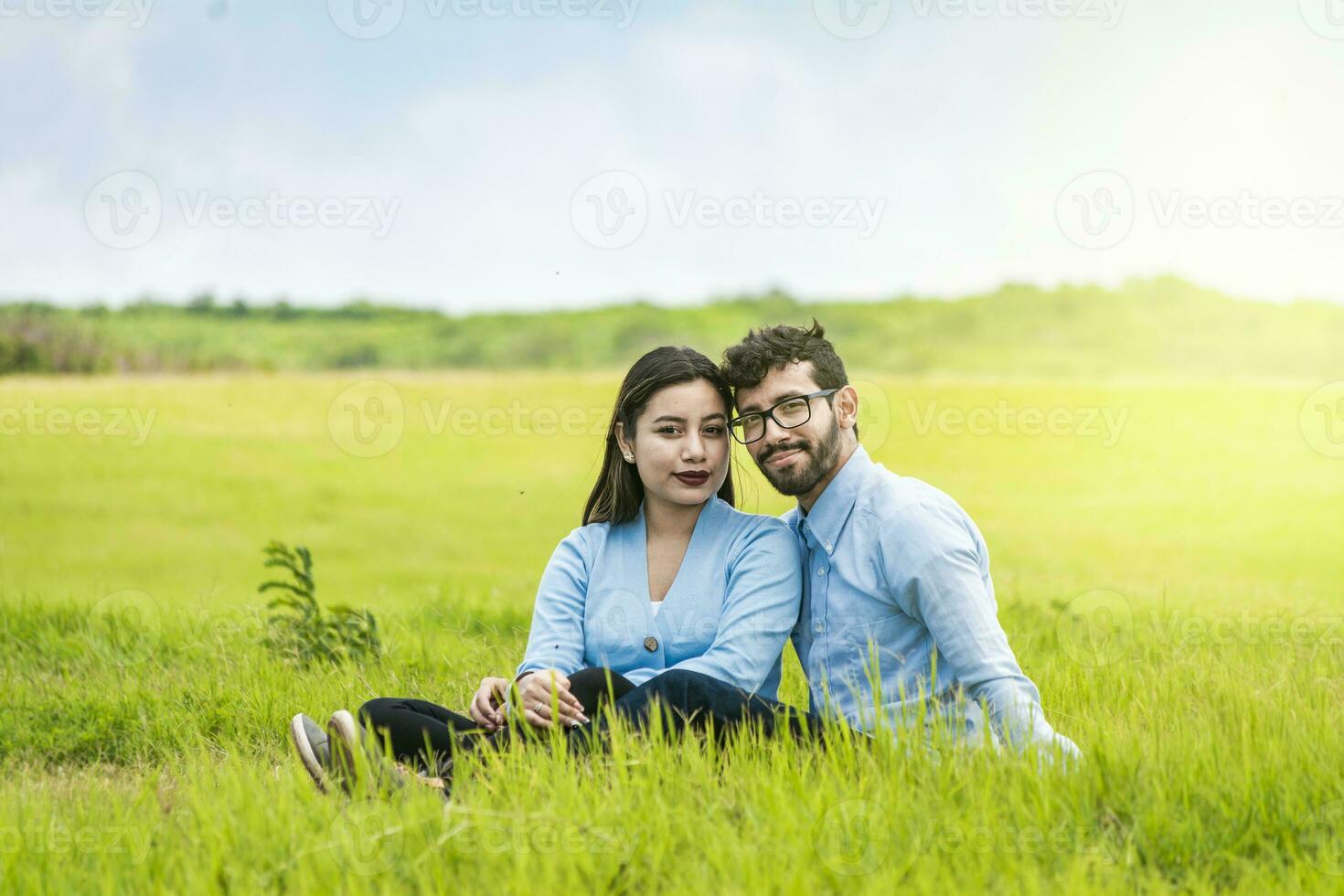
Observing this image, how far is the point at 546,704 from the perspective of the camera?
11.0 feet

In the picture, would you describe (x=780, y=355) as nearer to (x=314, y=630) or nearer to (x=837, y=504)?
(x=837, y=504)

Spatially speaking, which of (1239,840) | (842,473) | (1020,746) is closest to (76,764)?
(842,473)

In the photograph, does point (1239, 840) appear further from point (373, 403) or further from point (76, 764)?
point (373, 403)

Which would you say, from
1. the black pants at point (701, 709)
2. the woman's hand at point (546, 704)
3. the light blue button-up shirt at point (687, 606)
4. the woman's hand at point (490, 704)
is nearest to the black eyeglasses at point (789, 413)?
the light blue button-up shirt at point (687, 606)

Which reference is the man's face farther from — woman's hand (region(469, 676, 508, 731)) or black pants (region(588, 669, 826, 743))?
woman's hand (region(469, 676, 508, 731))

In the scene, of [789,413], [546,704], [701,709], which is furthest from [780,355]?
[546,704]

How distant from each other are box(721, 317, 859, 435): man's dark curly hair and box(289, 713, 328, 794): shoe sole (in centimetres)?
173

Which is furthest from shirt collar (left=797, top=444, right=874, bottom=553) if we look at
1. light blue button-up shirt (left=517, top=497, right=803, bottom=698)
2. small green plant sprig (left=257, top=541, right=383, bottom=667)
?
small green plant sprig (left=257, top=541, right=383, bottom=667)

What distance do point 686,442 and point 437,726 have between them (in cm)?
123

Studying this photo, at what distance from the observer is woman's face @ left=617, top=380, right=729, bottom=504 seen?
12.2 feet

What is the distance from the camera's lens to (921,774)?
2979 millimetres

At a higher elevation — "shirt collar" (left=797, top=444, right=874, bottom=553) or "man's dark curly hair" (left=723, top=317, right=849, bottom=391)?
"man's dark curly hair" (left=723, top=317, right=849, bottom=391)

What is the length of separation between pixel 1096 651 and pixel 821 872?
10.5 ft

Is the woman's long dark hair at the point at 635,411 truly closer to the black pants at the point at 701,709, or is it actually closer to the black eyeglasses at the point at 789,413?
the black eyeglasses at the point at 789,413
